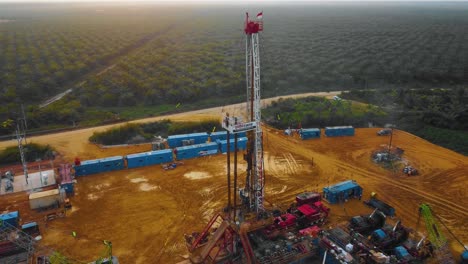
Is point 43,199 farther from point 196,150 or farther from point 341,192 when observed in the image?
point 341,192

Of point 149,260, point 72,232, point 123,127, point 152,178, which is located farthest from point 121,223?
point 123,127

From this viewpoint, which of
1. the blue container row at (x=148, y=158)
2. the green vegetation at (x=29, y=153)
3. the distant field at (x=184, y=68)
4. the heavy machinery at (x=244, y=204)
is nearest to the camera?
the heavy machinery at (x=244, y=204)

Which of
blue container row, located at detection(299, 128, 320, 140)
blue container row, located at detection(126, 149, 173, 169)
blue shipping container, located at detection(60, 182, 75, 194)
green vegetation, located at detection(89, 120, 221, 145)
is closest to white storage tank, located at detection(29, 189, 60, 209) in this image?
blue shipping container, located at detection(60, 182, 75, 194)

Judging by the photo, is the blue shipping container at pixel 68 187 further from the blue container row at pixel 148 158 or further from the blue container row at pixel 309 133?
the blue container row at pixel 309 133

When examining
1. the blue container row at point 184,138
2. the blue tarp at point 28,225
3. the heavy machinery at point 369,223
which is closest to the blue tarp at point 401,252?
the heavy machinery at point 369,223

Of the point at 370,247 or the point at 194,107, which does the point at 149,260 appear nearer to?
the point at 370,247

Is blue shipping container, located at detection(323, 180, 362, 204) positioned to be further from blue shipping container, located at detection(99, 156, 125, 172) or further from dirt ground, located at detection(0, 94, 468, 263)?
blue shipping container, located at detection(99, 156, 125, 172)

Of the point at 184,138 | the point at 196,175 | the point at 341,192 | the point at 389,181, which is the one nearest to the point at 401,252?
the point at 341,192
